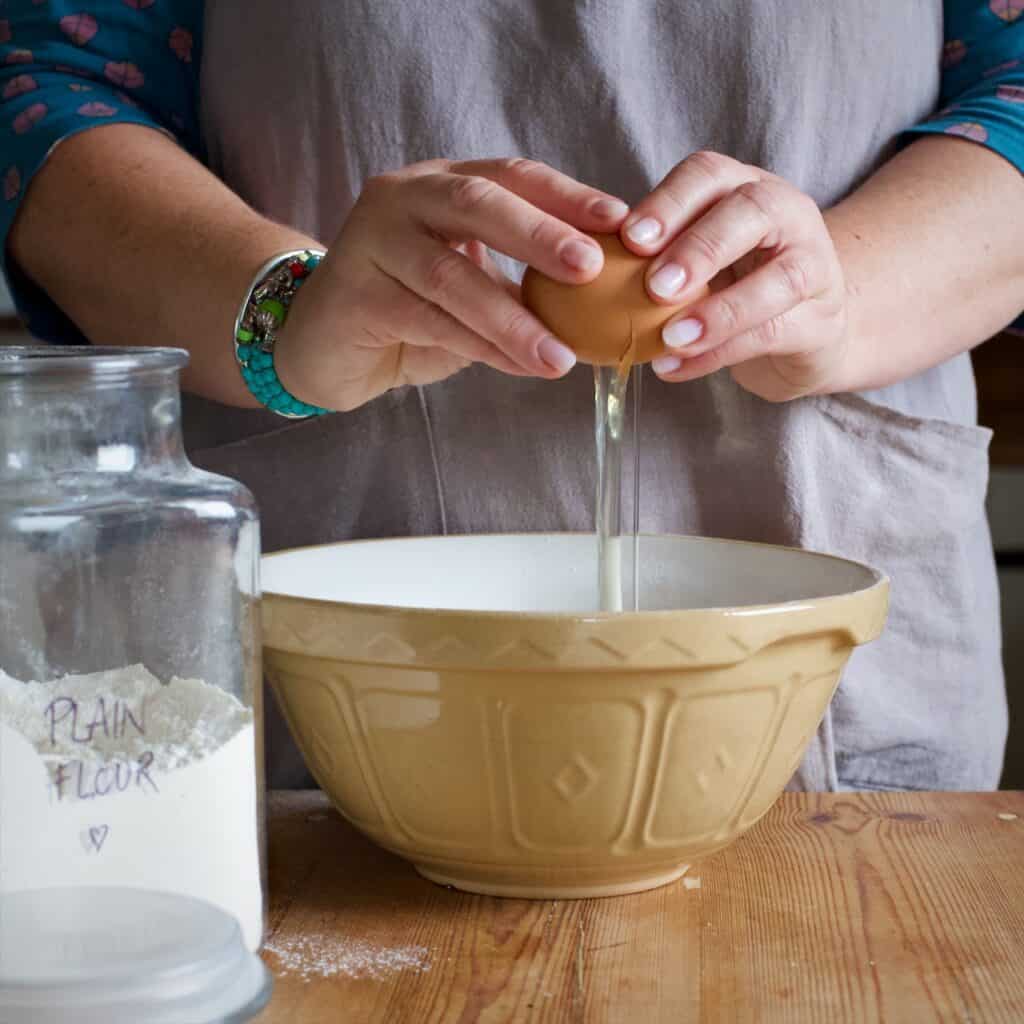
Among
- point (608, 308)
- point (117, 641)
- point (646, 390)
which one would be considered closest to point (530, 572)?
point (646, 390)

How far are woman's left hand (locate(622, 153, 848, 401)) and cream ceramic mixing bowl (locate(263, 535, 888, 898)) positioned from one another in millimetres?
145

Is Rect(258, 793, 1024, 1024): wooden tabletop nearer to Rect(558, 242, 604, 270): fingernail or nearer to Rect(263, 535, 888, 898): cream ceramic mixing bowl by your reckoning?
Rect(263, 535, 888, 898): cream ceramic mixing bowl

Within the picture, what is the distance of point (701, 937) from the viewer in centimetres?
70

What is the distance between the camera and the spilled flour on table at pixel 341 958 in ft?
2.16

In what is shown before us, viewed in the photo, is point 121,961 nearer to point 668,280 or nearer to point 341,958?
point 341,958

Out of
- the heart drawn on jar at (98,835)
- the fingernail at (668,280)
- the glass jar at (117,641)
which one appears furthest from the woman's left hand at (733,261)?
the heart drawn on jar at (98,835)

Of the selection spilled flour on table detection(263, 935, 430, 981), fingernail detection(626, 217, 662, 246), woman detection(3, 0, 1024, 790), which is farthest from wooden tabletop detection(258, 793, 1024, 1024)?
fingernail detection(626, 217, 662, 246)

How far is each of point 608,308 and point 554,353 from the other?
34 mm

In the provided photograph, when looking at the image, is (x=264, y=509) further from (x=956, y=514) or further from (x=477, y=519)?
(x=956, y=514)

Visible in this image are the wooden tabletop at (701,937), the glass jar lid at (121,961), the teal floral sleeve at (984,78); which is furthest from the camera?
the teal floral sleeve at (984,78)

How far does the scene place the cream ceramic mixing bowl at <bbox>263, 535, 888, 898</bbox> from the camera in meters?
0.66

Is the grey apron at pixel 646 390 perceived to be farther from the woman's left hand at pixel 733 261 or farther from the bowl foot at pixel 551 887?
the bowl foot at pixel 551 887

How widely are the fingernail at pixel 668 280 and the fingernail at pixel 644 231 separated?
0.02m

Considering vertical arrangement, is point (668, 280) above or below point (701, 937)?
above
